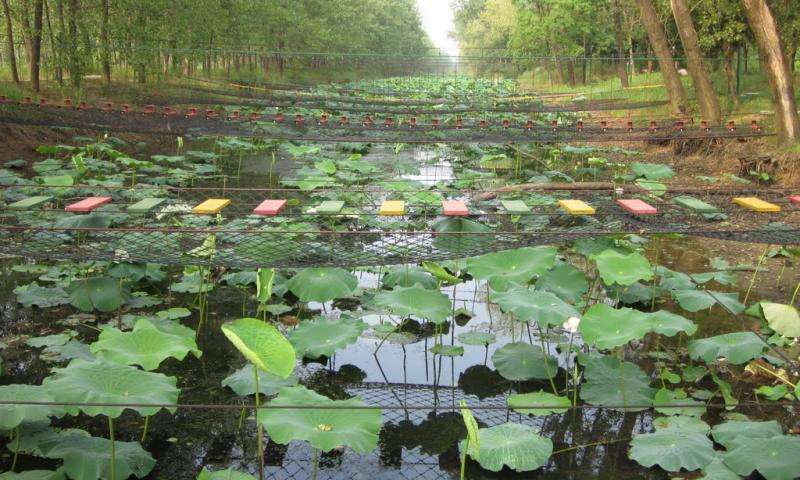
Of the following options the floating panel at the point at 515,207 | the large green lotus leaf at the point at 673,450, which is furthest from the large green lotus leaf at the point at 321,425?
the floating panel at the point at 515,207

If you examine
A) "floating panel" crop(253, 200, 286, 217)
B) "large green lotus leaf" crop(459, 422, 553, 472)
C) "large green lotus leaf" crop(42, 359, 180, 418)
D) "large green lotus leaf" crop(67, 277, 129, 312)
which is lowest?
"large green lotus leaf" crop(459, 422, 553, 472)

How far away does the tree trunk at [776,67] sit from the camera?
9898 mm

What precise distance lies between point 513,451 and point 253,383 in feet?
4.51

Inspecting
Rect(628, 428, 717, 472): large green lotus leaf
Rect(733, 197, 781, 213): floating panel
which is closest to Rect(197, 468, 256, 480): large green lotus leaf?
Rect(628, 428, 717, 472): large green lotus leaf

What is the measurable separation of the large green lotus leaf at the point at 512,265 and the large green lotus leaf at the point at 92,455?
2.12 meters

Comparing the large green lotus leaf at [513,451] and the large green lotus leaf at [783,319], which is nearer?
the large green lotus leaf at [513,451]

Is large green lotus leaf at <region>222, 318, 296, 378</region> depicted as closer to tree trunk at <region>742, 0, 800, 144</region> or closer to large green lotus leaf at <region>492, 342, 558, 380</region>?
large green lotus leaf at <region>492, 342, 558, 380</region>

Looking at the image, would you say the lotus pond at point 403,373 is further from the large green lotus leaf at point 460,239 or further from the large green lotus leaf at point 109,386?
the large green lotus leaf at point 460,239

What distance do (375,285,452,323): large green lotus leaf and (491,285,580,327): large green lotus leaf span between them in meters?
0.34

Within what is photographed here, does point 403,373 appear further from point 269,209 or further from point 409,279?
point 269,209

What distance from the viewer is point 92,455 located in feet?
10.7

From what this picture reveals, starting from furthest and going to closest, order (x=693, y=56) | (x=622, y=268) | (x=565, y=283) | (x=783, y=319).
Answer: (x=693, y=56) < (x=565, y=283) < (x=622, y=268) < (x=783, y=319)

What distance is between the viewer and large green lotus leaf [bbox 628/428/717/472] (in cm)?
334

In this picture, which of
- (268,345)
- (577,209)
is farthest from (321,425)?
(577,209)
